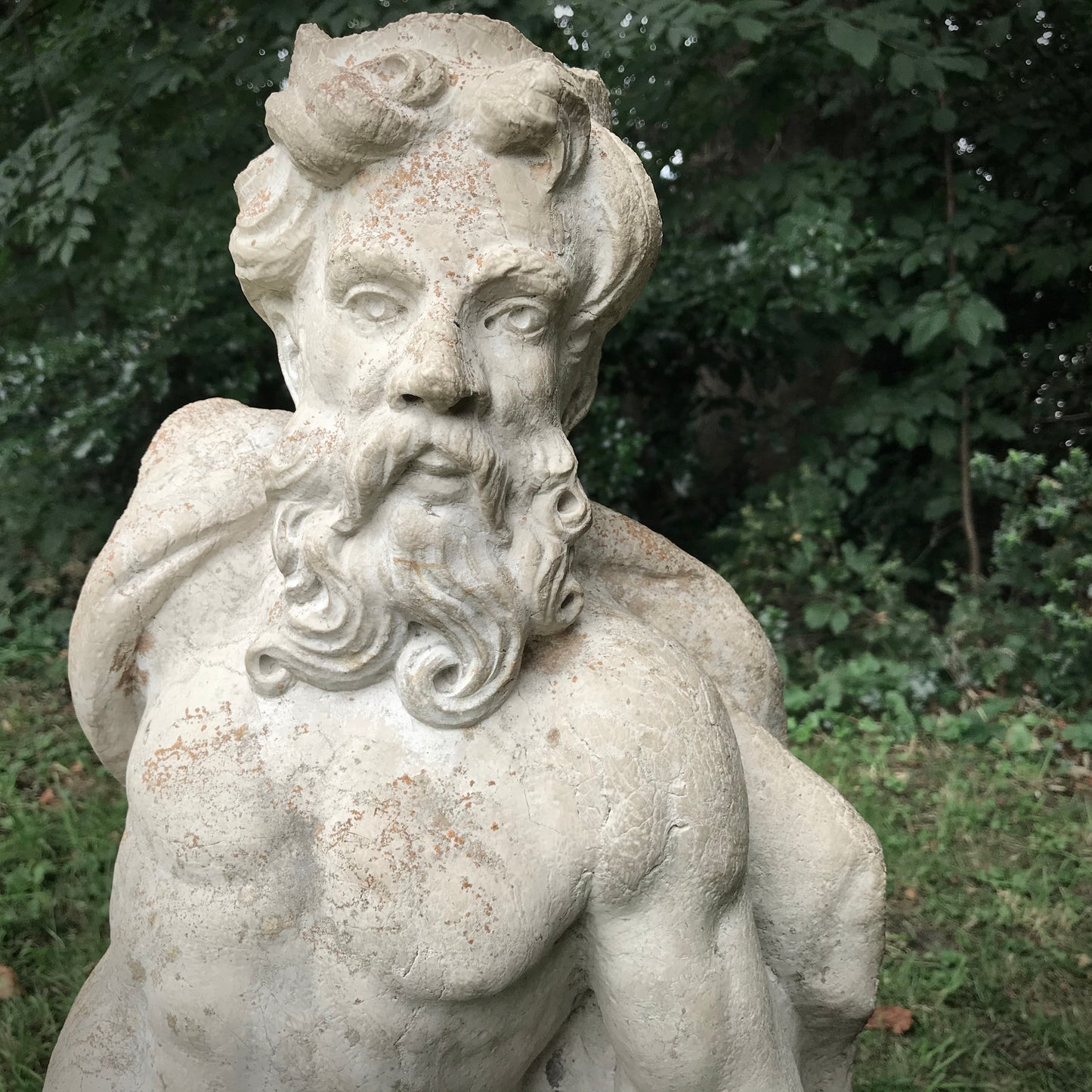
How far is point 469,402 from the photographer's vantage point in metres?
1.17

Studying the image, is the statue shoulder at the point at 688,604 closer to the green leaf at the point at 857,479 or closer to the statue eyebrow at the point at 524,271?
the statue eyebrow at the point at 524,271

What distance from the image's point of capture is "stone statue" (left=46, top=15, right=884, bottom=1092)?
1177mm

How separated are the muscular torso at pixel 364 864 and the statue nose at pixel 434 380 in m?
0.31

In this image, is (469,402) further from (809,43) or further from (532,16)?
(809,43)

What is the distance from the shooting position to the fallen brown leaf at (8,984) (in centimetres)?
259

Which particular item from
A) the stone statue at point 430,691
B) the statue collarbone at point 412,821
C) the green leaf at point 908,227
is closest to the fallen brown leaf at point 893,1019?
the stone statue at point 430,691

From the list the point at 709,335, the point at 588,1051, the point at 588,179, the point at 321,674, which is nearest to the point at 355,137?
the point at 588,179

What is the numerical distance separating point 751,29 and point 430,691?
1.95 m

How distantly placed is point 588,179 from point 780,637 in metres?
3.14

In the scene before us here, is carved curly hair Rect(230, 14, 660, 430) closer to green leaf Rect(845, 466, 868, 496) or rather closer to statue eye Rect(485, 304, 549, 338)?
statue eye Rect(485, 304, 549, 338)

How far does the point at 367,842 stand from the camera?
1209 mm

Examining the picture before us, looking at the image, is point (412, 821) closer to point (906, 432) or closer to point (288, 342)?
point (288, 342)

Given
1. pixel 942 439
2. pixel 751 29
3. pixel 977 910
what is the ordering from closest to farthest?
pixel 751 29 → pixel 977 910 → pixel 942 439

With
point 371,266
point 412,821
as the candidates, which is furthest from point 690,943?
point 371,266
